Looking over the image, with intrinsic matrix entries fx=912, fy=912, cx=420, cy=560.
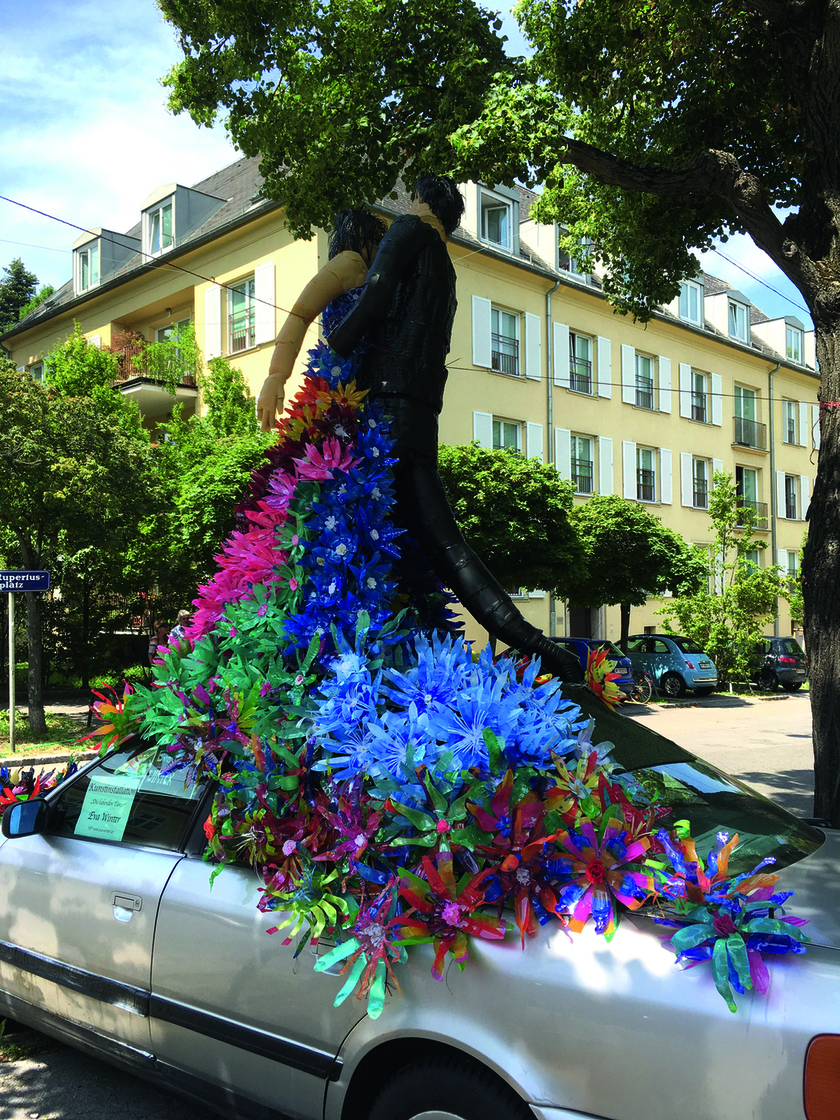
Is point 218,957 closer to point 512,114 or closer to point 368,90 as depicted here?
point 512,114

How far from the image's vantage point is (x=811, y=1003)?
5.83 feet

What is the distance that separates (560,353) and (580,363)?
1277mm

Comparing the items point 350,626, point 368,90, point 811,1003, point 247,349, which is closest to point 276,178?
point 368,90

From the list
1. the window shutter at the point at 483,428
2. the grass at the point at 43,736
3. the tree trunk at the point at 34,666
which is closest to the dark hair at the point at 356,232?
the grass at the point at 43,736

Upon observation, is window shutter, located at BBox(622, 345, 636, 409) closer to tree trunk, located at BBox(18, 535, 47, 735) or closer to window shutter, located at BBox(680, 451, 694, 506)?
window shutter, located at BBox(680, 451, 694, 506)

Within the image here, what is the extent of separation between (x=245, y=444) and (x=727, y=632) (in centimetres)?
1369

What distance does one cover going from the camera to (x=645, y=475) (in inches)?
1155

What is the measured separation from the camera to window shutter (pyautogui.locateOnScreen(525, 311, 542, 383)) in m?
25.0

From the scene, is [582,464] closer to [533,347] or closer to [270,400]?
[533,347]

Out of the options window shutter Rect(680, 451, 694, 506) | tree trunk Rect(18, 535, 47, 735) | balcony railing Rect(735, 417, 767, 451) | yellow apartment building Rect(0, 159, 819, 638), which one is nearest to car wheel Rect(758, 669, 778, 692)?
yellow apartment building Rect(0, 159, 819, 638)

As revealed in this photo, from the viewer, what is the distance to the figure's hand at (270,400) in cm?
397

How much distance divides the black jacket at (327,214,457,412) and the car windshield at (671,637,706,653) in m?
20.4

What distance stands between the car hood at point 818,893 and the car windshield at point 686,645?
68.9ft

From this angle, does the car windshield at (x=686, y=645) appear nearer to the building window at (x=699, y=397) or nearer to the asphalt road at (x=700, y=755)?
the asphalt road at (x=700, y=755)
